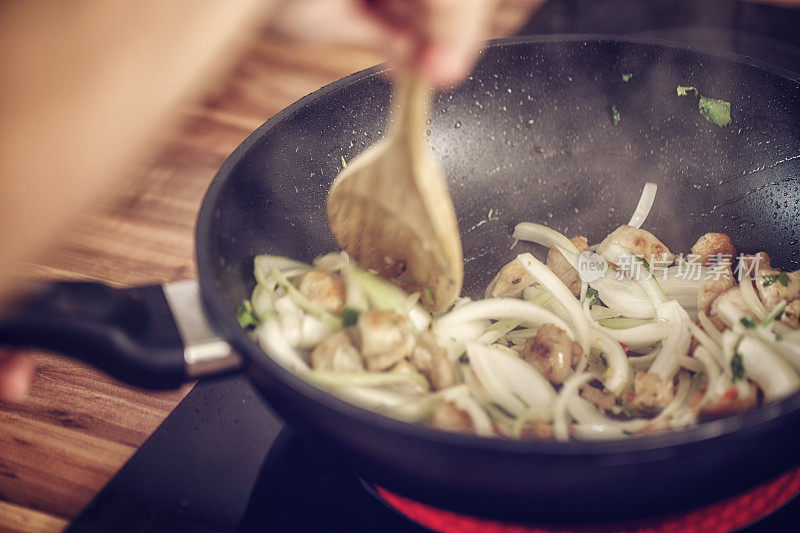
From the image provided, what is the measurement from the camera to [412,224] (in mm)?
1092

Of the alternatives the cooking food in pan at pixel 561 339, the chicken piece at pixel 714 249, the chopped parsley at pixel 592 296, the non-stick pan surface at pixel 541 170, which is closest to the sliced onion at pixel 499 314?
the cooking food in pan at pixel 561 339

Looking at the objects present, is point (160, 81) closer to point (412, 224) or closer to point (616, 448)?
point (412, 224)

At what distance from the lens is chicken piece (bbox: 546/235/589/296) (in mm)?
1442

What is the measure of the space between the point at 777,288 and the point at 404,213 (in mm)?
703

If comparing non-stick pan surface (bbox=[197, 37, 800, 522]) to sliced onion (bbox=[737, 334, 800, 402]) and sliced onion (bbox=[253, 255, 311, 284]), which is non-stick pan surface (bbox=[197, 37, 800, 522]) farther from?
sliced onion (bbox=[737, 334, 800, 402])

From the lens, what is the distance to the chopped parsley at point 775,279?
1.24 m

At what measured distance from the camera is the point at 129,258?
162cm

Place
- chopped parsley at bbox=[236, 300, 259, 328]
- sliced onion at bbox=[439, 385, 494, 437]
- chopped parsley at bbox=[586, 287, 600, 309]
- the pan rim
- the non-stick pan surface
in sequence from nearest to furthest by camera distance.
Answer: the pan rim
the non-stick pan surface
sliced onion at bbox=[439, 385, 494, 437]
chopped parsley at bbox=[236, 300, 259, 328]
chopped parsley at bbox=[586, 287, 600, 309]

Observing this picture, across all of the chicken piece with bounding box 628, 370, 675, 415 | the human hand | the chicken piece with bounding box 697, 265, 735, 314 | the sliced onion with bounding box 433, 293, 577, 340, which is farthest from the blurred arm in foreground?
the chicken piece with bounding box 697, 265, 735, 314

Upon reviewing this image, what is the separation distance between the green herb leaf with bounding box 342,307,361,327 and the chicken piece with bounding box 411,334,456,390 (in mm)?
113

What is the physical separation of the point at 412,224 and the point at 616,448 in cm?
50

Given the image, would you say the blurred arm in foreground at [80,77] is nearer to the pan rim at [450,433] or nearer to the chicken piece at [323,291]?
the pan rim at [450,433]

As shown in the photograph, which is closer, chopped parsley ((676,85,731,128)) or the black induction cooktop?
the black induction cooktop

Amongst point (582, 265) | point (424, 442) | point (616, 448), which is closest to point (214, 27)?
point (582, 265)
